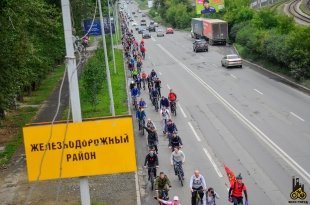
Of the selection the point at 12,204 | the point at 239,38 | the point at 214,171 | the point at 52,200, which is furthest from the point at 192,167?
the point at 239,38

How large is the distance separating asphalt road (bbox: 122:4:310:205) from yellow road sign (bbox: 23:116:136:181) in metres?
7.61

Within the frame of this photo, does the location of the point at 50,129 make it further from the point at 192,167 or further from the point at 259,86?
the point at 259,86

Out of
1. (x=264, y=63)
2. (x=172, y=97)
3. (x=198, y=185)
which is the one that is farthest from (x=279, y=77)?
(x=198, y=185)

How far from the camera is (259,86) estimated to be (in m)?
36.6

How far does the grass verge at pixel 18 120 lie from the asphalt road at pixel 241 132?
228 inches

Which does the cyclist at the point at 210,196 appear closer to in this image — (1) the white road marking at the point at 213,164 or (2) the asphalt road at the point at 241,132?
(2) the asphalt road at the point at 241,132

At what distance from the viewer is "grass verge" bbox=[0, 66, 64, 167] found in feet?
78.5

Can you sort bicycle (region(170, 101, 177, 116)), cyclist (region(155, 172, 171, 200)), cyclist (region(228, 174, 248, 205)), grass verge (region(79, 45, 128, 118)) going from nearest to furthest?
1. cyclist (region(228, 174, 248, 205))
2. cyclist (region(155, 172, 171, 200))
3. bicycle (region(170, 101, 177, 116))
4. grass verge (region(79, 45, 128, 118))

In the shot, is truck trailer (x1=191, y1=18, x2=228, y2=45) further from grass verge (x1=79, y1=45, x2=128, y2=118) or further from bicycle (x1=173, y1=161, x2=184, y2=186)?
bicycle (x1=173, y1=161, x2=184, y2=186)

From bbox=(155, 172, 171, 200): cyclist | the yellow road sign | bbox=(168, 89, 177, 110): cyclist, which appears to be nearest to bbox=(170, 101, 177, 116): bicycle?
bbox=(168, 89, 177, 110): cyclist

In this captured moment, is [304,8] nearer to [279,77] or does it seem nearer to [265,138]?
[279,77]

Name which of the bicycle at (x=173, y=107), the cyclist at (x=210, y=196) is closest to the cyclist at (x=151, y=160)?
the cyclist at (x=210, y=196)

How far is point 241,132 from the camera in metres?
24.1

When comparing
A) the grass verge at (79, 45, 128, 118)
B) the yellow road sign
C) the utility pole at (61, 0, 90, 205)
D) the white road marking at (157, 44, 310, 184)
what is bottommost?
the grass verge at (79, 45, 128, 118)
